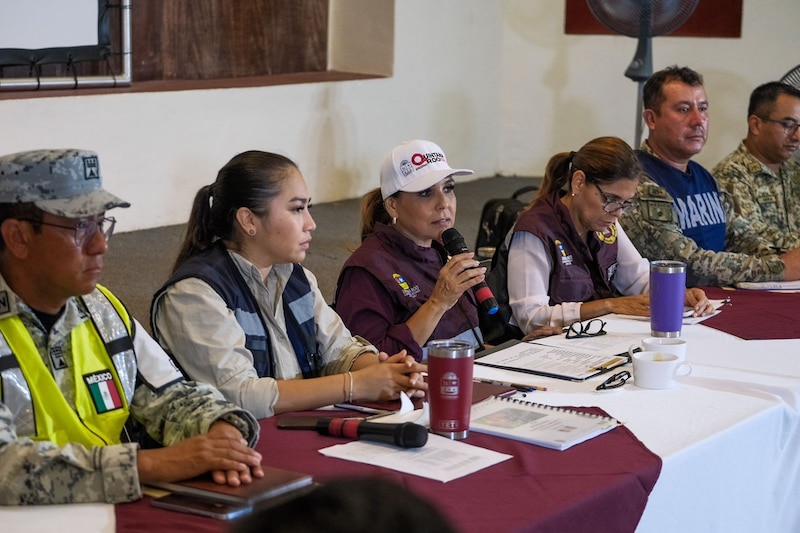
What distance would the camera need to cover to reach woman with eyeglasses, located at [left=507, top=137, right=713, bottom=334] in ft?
9.49

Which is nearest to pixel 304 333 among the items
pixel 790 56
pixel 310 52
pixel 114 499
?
pixel 114 499

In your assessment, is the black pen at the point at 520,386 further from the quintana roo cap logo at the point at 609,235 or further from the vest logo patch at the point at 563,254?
the quintana roo cap logo at the point at 609,235

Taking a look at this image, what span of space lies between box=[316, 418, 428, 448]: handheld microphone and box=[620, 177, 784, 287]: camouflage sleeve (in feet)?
5.71

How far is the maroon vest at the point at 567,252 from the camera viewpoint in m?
3.01

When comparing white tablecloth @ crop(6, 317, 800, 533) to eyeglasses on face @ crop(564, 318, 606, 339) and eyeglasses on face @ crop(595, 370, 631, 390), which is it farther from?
eyeglasses on face @ crop(564, 318, 606, 339)

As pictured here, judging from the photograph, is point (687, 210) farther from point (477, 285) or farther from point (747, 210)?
point (477, 285)

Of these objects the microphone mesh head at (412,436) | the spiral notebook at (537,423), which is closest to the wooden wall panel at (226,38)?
the spiral notebook at (537,423)

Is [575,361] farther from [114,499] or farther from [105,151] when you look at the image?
[105,151]

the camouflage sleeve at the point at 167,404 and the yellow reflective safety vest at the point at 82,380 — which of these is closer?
the yellow reflective safety vest at the point at 82,380

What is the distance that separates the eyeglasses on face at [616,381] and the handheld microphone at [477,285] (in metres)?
0.37

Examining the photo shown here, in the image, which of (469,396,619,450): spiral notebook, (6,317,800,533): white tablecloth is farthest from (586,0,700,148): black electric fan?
(469,396,619,450): spiral notebook

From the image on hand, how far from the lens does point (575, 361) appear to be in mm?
2357

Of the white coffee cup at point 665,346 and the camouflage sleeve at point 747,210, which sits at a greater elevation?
the camouflage sleeve at point 747,210

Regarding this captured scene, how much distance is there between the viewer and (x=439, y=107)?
698cm
